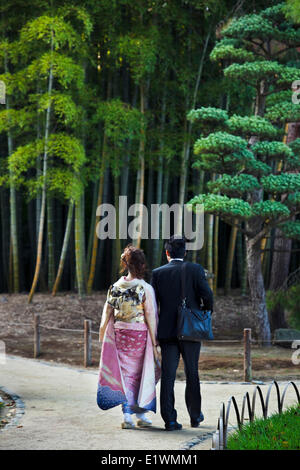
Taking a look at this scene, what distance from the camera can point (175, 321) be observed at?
15.0 feet

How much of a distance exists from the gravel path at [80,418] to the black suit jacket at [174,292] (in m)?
0.63

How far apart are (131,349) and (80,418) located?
2.33 ft

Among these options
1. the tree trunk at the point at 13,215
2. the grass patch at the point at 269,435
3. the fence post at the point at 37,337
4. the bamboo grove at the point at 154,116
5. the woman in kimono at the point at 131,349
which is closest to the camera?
the grass patch at the point at 269,435

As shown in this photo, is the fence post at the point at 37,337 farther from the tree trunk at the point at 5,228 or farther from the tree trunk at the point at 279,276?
the tree trunk at the point at 5,228

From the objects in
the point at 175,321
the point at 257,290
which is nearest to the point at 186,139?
the point at 257,290

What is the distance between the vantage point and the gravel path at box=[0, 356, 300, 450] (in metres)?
4.16

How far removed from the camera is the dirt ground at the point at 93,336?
803cm

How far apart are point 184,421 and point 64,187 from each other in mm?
7425

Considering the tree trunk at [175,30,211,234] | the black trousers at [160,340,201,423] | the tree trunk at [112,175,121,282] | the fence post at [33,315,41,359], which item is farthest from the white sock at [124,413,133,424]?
the tree trunk at [112,175,121,282]

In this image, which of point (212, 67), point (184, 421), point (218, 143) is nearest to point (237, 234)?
point (212, 67)

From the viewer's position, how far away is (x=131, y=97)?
14250 mm

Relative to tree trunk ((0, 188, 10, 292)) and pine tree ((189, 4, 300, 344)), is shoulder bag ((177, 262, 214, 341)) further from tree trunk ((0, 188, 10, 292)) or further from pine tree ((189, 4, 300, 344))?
tree trunk ((0, 188, 10, 292))

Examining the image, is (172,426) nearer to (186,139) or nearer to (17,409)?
(17,409)

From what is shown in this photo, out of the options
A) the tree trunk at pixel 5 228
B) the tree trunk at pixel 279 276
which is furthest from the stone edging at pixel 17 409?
the tree trunk at pixel 5 228
